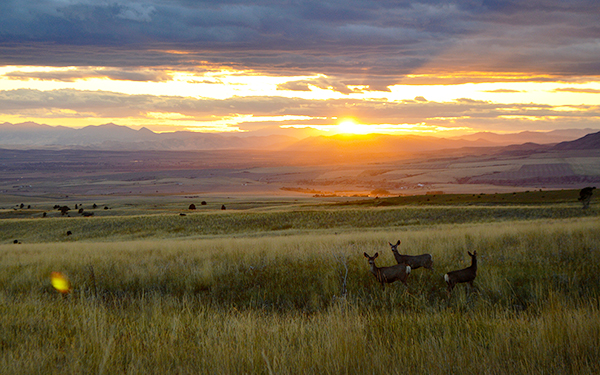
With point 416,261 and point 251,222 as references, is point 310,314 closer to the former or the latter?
point 416,261

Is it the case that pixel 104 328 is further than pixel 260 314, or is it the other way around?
pixel 260 314

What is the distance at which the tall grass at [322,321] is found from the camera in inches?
172

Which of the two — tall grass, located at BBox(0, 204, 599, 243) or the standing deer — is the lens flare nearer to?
the standing deer

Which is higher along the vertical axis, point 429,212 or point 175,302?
point 175,302

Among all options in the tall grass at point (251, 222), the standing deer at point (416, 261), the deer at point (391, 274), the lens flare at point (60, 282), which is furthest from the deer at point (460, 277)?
the tall grass at point (251, 222)

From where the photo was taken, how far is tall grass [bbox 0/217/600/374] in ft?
14.3

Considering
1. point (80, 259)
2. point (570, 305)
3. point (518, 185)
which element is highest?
point (570, 305)

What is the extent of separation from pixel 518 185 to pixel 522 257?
168 meters

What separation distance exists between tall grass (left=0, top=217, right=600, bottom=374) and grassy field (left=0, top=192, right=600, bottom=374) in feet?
0.09

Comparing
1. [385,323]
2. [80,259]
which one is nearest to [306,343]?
[385,323]

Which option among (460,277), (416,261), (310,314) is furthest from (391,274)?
(310,314)

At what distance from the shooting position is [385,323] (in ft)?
18.0

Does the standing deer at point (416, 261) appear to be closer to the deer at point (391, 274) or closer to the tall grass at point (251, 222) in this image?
the deer at point (391, 274)

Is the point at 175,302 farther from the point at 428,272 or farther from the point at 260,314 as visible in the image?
the point at 428,272
